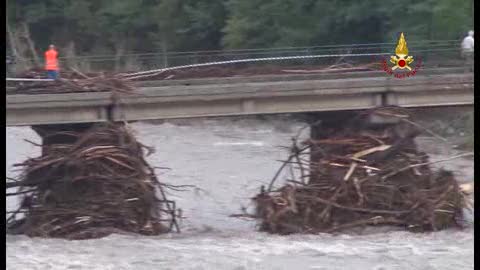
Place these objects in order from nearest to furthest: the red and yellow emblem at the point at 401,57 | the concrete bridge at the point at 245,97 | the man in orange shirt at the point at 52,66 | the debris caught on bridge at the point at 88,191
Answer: the red and yellow emblem at the point at 401,57 → the debris caught on bridge at the point at 88,191 → the concrete bridge at the point at 245,97 → the man in orange shirt at the point at 52,66

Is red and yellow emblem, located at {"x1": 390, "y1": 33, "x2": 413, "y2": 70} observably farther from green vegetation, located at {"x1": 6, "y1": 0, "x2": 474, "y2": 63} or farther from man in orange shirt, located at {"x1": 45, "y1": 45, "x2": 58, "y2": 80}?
man in orange shirt, located at {"x1": 45, "y1": 45, "x2": 58, "y2": 80}

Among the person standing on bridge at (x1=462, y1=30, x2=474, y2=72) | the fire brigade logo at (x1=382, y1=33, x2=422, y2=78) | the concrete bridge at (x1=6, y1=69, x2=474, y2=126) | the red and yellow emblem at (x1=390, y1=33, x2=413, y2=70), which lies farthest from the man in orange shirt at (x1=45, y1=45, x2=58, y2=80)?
the person standing on bridge at (x1=462, y1=30, x2=474, y2=72)

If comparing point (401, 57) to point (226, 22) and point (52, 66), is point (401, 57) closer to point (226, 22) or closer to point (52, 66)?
point (52, 66)

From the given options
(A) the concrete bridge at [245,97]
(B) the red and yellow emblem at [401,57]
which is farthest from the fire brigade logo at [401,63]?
(A) the concrete bridge at [245,97]

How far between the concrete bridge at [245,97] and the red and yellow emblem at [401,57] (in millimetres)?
887

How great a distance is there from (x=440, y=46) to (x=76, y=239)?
6.71 meters

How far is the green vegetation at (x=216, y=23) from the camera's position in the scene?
81.5 ft

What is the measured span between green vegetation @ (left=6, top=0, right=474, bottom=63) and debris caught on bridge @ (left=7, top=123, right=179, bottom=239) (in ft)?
20.9

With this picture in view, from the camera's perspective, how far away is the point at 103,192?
52.7 ft

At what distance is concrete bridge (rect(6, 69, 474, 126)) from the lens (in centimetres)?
1647

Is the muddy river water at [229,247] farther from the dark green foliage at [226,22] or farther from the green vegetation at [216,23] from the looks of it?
the green vegetation at [216,23]

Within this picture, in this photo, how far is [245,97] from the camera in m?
17.4

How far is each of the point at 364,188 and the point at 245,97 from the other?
2.50m

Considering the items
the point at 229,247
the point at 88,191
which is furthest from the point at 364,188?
the point at 88,191
